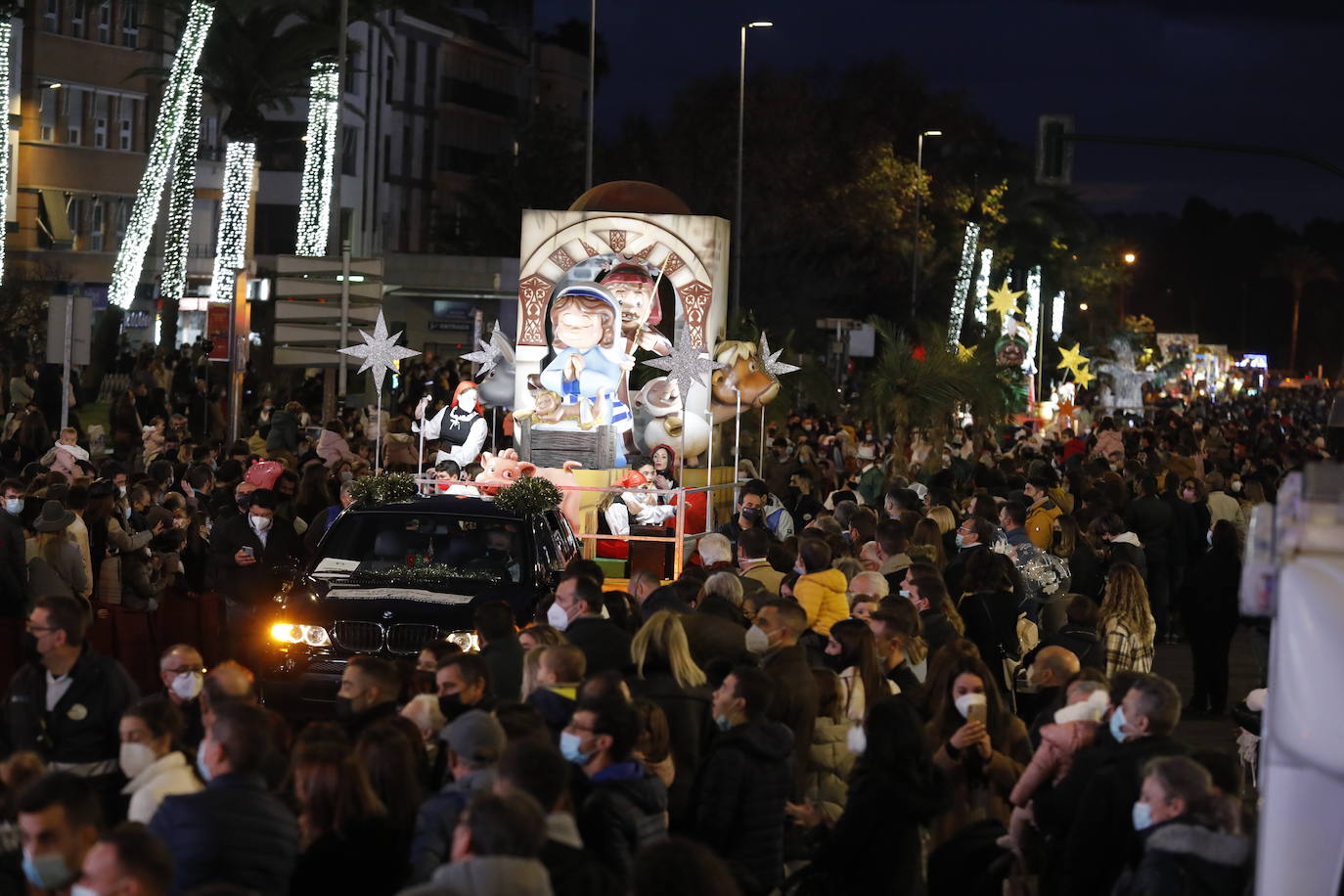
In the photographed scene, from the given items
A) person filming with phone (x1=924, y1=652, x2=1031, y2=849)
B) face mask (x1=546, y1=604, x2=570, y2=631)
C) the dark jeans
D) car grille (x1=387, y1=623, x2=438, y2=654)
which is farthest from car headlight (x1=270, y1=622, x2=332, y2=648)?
the dark jeans

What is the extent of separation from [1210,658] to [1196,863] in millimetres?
10723

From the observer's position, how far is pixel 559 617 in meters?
10.8

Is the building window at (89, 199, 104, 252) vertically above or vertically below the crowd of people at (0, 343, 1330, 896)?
above

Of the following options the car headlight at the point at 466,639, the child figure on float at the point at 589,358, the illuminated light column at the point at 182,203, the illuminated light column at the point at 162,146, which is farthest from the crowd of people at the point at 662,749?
the illuminated light column at the point at 182,203

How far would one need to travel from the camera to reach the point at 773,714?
9070 millimetres

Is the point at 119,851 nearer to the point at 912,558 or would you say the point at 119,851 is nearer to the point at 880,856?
the point at 880,856

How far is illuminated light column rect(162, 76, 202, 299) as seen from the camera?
43.2 metres

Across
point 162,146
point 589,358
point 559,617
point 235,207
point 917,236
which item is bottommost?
point 559,617

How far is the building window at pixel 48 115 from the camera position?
52938 mm

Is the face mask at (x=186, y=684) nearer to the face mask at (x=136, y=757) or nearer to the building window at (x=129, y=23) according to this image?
the face mask at (x=136, y=757)

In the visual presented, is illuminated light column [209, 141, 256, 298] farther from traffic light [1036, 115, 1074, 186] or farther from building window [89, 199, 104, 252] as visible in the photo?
traffic light [1036, 115, 1074, 186]

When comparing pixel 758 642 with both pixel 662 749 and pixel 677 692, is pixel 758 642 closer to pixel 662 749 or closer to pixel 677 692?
pixel 677 692

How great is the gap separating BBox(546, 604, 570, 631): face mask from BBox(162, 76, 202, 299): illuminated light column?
110 ft

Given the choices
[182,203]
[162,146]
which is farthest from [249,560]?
[182,203]
